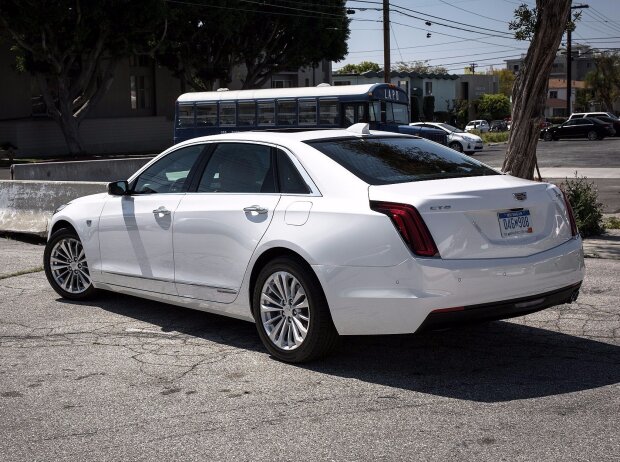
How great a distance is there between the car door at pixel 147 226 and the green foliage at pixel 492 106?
11096 centimetres

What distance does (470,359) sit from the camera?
20.9 feet

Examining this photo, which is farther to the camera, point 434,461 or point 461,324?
point 461,324

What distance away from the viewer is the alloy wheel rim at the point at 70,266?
843 centimetres

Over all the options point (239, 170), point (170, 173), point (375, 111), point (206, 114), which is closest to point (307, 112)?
point (375, 111)

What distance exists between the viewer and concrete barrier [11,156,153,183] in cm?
1958

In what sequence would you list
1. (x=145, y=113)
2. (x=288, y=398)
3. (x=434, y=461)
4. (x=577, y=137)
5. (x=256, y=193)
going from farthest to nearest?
(x=577, y=137), (x=145, y=113), (x=256, y=193), (x=288, y=398), (x=434, y=461)

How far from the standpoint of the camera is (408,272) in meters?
5.64

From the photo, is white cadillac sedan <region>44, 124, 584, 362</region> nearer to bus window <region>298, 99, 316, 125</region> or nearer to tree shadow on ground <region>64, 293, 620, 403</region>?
tree shadow on ground <region>64, 293, 620, 403</region>

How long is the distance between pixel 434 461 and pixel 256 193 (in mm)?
2791

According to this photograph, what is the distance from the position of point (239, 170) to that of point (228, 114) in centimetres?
2572

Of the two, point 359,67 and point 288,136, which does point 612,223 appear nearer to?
point 288,136

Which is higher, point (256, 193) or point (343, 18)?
point (343, 18)

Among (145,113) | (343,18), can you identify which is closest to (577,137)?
(343,18)

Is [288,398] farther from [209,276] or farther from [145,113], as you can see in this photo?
[145,113]
